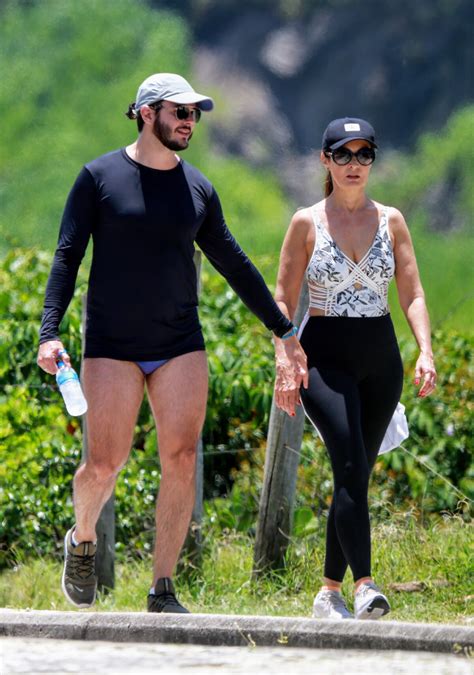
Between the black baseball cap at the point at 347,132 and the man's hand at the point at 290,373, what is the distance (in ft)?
2.50

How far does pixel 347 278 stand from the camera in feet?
18.2

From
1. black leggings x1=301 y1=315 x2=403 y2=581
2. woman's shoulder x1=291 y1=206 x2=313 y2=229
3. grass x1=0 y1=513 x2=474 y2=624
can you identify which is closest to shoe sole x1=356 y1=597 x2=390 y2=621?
black leggings x1=301 y1=315 x2=403 y2=581

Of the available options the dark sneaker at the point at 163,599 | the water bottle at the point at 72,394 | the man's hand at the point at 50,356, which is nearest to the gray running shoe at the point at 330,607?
the dark sneaker at the point at 163,599

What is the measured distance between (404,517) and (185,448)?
2021 millimetres

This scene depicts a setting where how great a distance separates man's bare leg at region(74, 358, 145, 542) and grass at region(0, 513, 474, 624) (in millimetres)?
870

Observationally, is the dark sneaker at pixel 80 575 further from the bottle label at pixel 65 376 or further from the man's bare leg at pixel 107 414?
the bottle label at pixel 65 376

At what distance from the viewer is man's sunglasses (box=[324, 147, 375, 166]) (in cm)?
560

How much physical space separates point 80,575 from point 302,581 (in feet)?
A: 4.05

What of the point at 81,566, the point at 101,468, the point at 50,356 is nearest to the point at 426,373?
the point at 101,468

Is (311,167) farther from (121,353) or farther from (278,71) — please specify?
(121,353)

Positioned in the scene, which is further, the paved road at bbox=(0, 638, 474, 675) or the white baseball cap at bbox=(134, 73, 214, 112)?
the white baseball cap at bbox=(134, 73, 214, 112)

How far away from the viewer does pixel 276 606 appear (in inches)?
242

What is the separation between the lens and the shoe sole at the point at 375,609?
5.14 m

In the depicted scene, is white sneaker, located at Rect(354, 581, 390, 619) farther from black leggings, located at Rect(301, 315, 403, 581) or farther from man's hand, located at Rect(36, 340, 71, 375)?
man's hand, located at Rect(36, 340, 71, 375)
